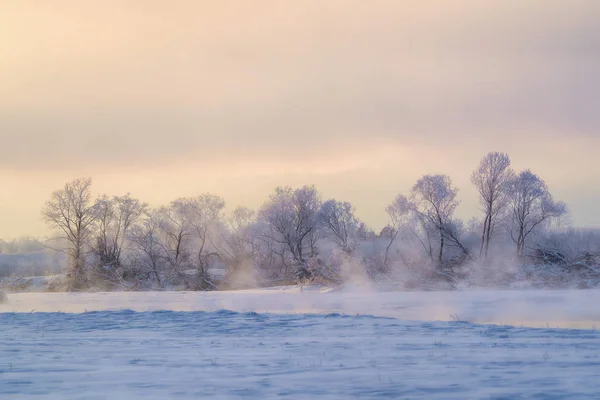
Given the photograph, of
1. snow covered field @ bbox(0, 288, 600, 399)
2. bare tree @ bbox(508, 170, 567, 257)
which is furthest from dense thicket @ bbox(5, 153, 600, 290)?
snow covered field @ bbox(0, 288, 600, 399)

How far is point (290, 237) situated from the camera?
43.1 meters

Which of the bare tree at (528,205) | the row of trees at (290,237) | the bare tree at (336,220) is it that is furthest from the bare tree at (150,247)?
the bare tree at (528,205)

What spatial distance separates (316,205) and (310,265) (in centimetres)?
747

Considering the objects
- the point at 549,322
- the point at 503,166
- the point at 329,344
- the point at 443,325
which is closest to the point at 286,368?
the point at 329,344

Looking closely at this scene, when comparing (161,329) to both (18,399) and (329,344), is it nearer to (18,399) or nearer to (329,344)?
(329,344)

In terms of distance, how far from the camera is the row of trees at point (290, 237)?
38094 millimetres

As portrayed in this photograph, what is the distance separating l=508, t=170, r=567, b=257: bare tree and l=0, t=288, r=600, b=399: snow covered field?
21.8m

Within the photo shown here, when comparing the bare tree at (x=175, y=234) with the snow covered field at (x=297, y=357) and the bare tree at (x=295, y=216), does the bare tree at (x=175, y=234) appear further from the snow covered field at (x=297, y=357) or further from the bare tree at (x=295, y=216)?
the snow covered field at (x=297, y=357)

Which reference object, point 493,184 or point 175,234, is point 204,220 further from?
point 493,184

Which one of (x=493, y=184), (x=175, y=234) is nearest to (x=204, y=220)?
(x=175, y=234)

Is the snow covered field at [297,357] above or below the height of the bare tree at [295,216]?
below

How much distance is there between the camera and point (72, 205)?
4409 centimetres

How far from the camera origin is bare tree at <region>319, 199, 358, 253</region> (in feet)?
140

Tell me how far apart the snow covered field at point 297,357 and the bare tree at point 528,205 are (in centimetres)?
2181
